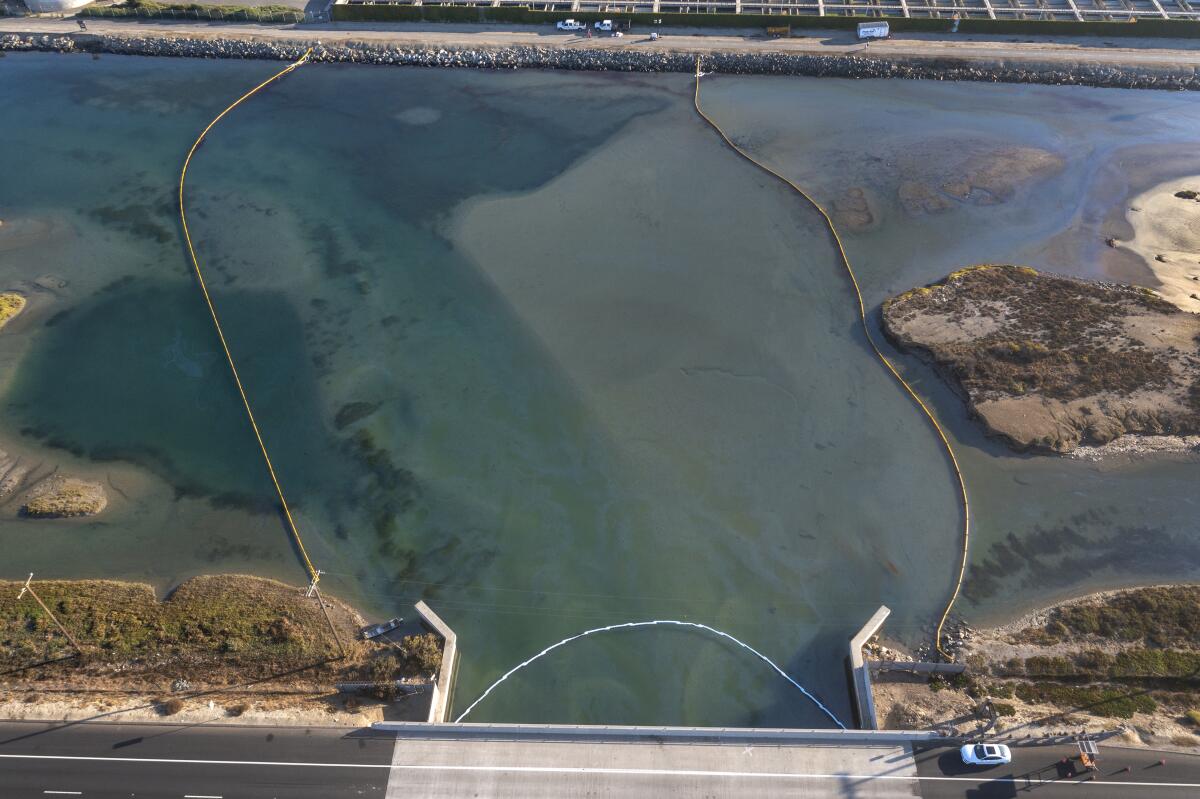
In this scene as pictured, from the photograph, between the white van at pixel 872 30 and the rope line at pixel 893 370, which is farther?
the white van at pixel 872 30

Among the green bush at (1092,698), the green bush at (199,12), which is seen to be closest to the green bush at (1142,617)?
the green bush at (1092,698)

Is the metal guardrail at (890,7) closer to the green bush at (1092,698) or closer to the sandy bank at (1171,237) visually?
the sandy bank at (1171,237)

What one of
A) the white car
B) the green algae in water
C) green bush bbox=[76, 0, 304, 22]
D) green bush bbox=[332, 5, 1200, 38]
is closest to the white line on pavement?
the white car

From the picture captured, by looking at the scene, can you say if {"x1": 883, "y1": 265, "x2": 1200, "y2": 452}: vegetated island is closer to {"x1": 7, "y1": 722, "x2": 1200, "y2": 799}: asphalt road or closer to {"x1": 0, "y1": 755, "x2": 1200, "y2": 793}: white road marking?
{"x1": 7, "y1": 722, "x2": 1200, "y2": 799}: asphalt road

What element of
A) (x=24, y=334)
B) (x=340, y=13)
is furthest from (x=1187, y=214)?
(x=24, y=334)

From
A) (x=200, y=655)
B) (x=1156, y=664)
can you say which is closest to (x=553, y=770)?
(x=200, y=655)

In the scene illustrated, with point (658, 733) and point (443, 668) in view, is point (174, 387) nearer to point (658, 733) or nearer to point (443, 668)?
point (443, 668)

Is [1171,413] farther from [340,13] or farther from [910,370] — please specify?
[340,13]
